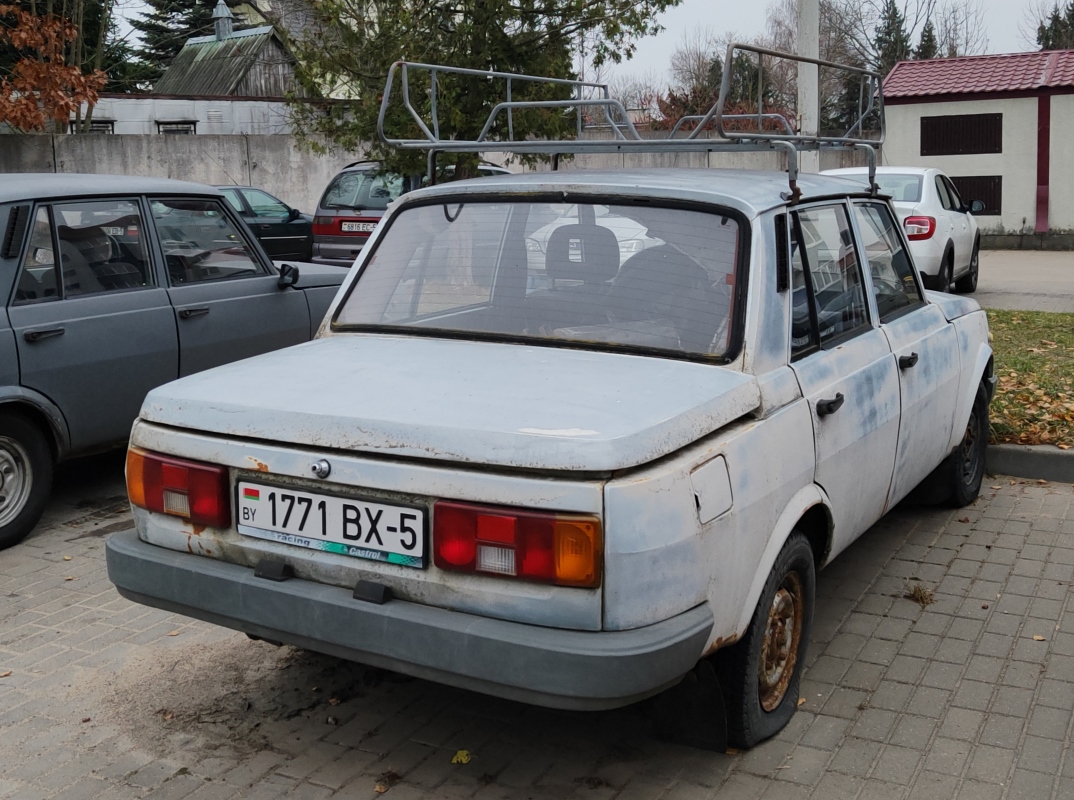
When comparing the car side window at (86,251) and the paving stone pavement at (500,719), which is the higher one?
the car side window at (86,251)

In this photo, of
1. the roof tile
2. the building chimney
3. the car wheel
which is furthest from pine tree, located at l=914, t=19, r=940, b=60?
the car wheel

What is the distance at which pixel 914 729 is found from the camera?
12.4 ft

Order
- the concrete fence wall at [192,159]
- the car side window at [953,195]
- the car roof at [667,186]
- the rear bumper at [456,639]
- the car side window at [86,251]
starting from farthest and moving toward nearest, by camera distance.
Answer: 1. the concrete fence wall at [192,159]
2. the car side window at [953,195]
3. the car side window at [86,251]
4. the car roof at [667,186]
5. the rear bumper at [456,639]

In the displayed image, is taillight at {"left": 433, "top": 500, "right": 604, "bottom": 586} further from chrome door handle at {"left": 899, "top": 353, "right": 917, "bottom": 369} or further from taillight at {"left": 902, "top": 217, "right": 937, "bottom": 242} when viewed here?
taillight at {"left": 902, "top": 217, "right": 937, "bottom": 242}

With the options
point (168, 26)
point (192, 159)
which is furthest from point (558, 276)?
point (168, 26)

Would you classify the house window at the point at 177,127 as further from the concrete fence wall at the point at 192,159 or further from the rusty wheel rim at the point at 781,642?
the rusty wheel rim at the point at 781,642

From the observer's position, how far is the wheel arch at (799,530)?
3.34 metres

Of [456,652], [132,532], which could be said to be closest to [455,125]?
[132,532]

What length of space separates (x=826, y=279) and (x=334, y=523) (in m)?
2.09

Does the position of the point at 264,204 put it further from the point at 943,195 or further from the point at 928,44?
the point at 928,44

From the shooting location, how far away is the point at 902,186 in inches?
540

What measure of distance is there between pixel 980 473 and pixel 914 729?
9.38 ft

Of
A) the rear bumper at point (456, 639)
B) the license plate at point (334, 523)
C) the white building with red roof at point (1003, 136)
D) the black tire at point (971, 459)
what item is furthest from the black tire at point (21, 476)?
the white building with red roof at point (1003, 136)

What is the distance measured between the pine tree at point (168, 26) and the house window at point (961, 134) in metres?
39.7
